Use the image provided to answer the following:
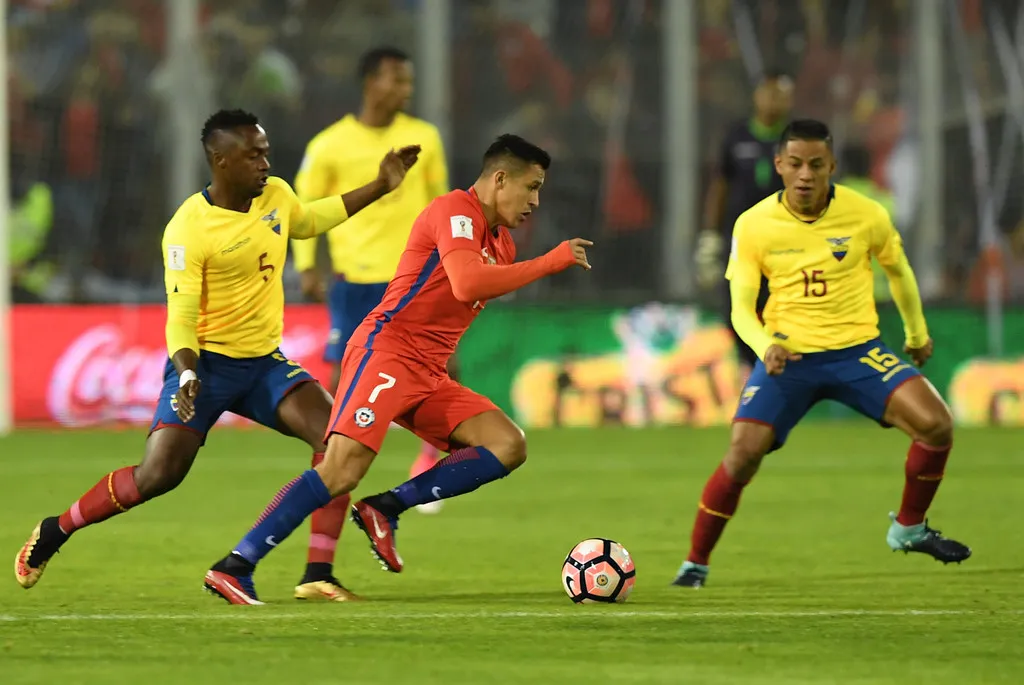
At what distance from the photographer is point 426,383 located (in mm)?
7031

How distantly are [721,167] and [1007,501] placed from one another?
2723mm

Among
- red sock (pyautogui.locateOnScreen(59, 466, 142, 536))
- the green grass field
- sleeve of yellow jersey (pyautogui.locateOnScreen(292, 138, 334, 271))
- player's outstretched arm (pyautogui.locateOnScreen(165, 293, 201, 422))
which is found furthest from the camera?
sleeve of yellow jersey (pyautogui.locateOnScreen(292, 138, 334, 271))

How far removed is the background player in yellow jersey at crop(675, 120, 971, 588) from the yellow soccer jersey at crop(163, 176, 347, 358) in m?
1.85

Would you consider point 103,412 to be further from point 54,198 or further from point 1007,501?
point 1007,501

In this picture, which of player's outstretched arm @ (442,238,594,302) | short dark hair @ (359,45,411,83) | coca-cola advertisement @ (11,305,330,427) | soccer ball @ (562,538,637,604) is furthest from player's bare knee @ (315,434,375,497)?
coca-cola advertisement @ (11,305,330,427)

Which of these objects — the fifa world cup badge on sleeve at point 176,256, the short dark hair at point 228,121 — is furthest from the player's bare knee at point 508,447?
the short dark hair at point 228,121

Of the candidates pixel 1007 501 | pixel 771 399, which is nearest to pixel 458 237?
pixel 771 399

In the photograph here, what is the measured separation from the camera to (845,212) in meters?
7.97

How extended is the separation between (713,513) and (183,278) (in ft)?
7.63

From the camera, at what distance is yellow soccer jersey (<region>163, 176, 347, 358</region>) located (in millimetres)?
7121

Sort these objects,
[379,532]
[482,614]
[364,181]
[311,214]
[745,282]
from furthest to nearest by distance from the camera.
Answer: [364,181] < [745,282] < [311,214] < [379,532] < [482,614]

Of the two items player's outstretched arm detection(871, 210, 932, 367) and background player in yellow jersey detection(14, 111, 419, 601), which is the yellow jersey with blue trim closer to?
background player in yellow jersey detection(14, 111, 419, 601)

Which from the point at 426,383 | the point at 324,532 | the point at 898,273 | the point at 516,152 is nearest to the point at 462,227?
the point at 516,152

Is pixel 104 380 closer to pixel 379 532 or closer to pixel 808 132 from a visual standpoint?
pixel 808 132
